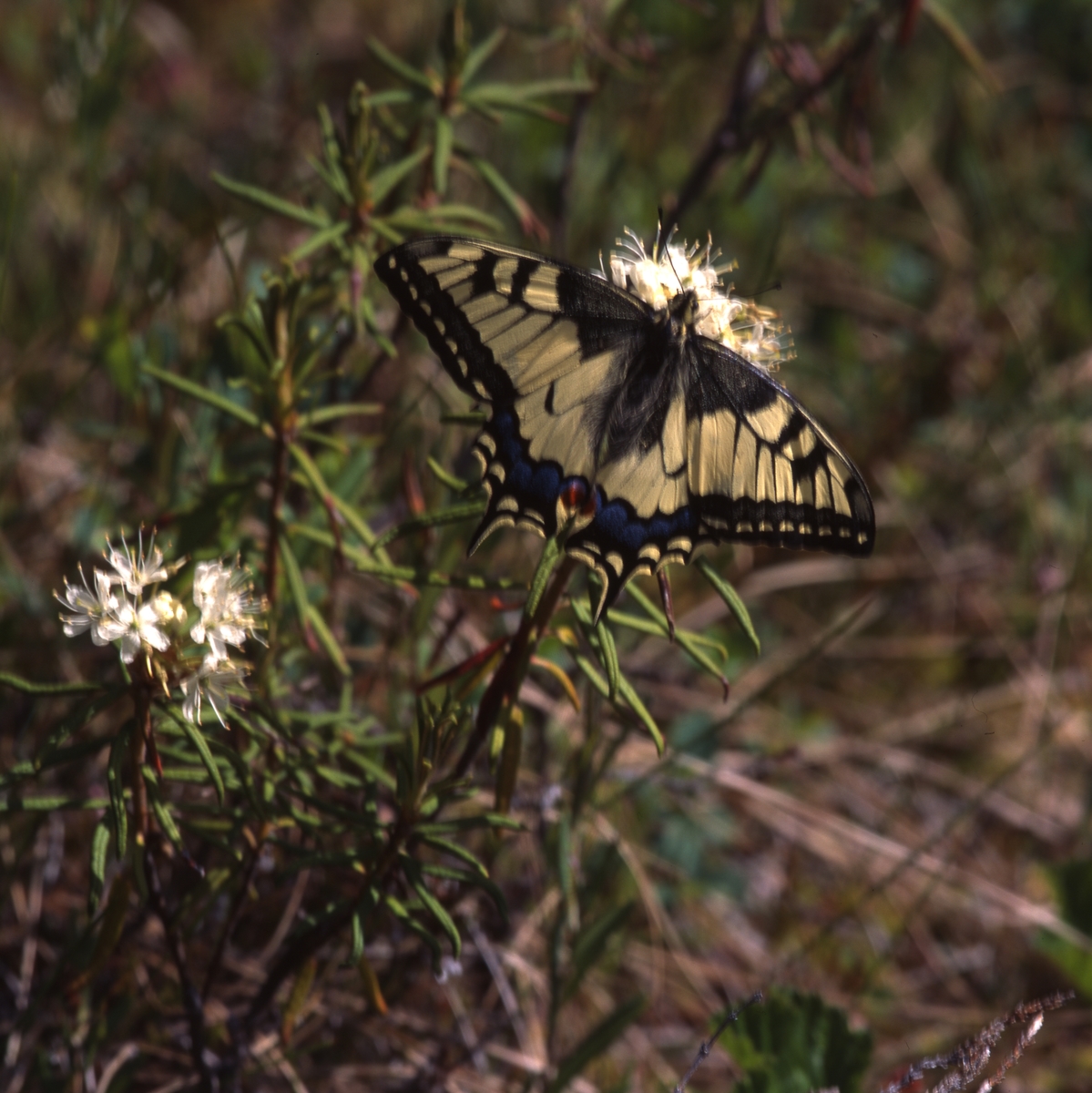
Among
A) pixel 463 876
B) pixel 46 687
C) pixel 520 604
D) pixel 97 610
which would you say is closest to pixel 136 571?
pixel 97 610

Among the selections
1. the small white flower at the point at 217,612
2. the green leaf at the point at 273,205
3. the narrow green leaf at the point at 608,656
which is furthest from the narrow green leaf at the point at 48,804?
the green leaf at the point at 273,205

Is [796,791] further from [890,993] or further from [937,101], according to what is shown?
[937,101]

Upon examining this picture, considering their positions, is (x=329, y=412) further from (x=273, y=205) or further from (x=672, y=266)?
(x=672, y=266)

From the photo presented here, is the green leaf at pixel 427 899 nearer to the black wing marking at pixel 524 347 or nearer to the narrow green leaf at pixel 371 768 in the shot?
the narrow green leaf at pixel 371 768

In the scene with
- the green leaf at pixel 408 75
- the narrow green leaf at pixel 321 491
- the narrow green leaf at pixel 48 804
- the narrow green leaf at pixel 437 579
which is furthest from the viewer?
the green leaf at pixel 408 75

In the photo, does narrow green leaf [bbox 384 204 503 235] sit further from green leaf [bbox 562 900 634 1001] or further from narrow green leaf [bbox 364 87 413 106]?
green leaf [bbox 562 900 634 1001]

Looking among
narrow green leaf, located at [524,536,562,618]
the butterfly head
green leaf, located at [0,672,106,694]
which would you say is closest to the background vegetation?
green leaf, located at [0,672,106,694]
